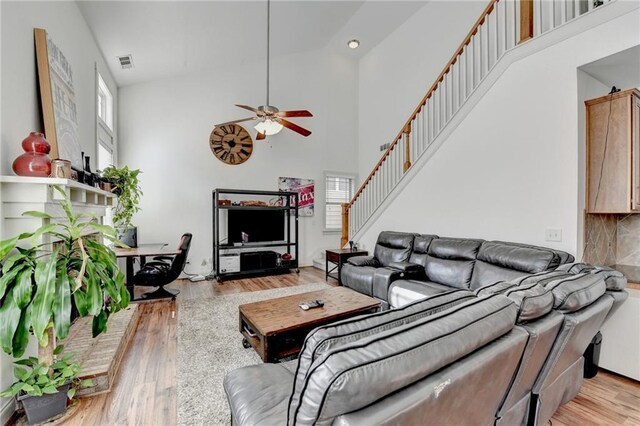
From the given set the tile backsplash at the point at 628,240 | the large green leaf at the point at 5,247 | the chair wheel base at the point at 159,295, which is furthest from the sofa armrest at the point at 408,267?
the large green leaf at the point at 5,247

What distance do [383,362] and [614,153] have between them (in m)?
3.12

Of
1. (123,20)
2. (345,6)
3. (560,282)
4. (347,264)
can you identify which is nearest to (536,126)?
(560,282)

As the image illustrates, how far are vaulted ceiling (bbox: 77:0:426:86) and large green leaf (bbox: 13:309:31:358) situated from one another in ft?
10.4

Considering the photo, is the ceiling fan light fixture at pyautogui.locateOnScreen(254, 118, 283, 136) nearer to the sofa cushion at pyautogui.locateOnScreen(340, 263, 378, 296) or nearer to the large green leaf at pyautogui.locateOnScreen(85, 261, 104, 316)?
the sofa cushion at pyautogui.locateOnScreen(340, 263, 378, 296)

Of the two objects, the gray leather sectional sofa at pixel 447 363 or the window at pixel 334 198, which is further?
the window at pixel 334 198

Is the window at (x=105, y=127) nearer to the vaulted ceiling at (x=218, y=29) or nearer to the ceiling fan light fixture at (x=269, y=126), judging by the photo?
the vaulted ceiling at (x=218, y=29)

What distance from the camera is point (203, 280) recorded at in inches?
207

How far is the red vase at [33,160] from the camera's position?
1856mm

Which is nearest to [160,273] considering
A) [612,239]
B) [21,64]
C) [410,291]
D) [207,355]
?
[207,355]

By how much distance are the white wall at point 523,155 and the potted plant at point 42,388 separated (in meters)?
4.10

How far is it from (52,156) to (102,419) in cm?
201

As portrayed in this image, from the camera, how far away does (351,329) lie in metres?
1.04

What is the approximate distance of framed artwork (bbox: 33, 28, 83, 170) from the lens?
7.40 feet

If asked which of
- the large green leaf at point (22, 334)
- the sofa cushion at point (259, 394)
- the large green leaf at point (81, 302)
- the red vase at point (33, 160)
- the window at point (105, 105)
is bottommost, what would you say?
the sofa cushion at point (259, 394)
